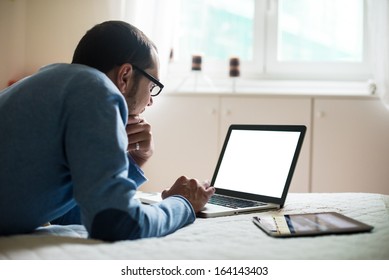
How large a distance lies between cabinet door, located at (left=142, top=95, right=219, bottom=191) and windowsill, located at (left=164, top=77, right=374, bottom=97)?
93 mm

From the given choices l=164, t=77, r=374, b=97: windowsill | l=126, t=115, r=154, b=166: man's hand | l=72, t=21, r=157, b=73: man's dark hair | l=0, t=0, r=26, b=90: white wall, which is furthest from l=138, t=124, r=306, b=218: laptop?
l=0, t=0, r=26, b=90: white wall

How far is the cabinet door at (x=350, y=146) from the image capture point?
2.15 metres

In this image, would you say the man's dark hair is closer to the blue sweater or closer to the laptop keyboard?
the blue sweater

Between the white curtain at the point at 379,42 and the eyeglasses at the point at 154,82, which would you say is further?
the white curtain at the point at 379,42

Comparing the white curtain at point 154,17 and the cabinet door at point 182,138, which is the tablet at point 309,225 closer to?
the cabinet door at point 182,138

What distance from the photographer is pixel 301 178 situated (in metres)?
2.19

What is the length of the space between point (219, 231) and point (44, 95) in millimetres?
403

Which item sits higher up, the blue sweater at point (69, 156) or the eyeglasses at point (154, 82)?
the eyeglasses at point (154, 82)

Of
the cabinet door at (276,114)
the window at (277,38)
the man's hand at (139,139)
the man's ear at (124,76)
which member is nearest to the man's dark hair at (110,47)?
the man's ear at (124,76)

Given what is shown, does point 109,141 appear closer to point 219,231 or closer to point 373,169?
point 219,231

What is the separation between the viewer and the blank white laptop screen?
1.15 m

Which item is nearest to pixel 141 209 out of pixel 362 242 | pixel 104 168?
pixel 104 168

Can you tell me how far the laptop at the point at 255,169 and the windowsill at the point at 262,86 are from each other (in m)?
1.07

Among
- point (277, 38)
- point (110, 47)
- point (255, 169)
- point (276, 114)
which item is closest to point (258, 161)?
point (255, 169)
